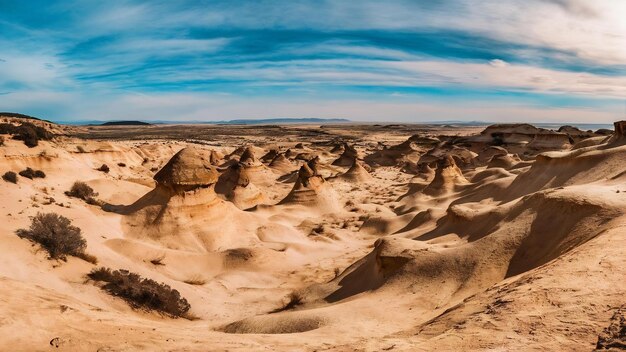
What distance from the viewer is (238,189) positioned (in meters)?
21.3

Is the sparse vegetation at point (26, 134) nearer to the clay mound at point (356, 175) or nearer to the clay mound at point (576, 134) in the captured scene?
the clay mound at point (356, 175)

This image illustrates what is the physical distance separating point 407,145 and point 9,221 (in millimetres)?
39453

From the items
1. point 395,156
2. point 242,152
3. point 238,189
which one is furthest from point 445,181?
point 242,152

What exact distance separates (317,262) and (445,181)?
36.8ft

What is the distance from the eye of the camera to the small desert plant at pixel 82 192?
1555 centimetres

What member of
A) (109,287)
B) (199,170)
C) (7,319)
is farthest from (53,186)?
(7,319)

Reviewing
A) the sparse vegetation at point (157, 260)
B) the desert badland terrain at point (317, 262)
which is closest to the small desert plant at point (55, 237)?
the desert badland terrain at point (317, 262)

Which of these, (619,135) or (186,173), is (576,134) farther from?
(186,173)

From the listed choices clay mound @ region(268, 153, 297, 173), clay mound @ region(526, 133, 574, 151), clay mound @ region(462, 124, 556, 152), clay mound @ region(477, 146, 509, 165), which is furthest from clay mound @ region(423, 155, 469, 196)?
clay mound @ region(462, 124, 556, 152)

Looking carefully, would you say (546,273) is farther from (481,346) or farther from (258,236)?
(258,236)

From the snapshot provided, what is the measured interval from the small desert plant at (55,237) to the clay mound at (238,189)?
1096cm

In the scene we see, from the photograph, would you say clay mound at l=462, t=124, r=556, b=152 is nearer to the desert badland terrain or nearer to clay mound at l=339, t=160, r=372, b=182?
clay mound at l=339, t=160, r=372, b=182

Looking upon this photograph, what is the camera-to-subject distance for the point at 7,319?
5.25m

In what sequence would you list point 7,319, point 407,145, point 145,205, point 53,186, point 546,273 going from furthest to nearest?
1. point 407,145
2. point 53,186
3. point 145,205
4. point 546,273
5. point 7,319
